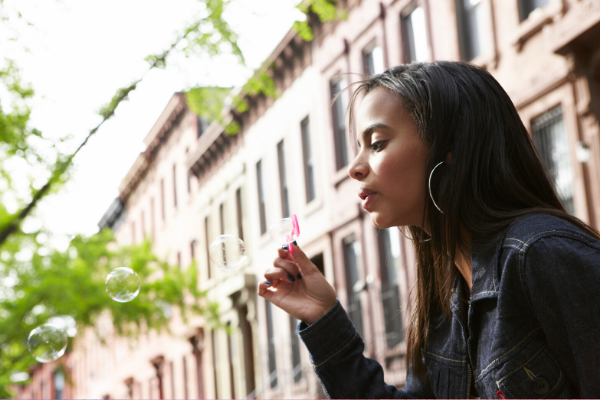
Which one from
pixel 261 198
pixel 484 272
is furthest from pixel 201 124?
pixel 484 272

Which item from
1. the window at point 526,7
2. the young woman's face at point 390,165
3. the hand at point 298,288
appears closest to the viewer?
the young woman's face at point 390,165

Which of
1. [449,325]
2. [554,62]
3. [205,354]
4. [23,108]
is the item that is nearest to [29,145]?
[23,108]

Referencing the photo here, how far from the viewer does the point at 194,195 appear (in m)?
33.2

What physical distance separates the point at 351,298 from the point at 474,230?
17.3 m

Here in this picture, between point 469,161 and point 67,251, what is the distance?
24295 mm

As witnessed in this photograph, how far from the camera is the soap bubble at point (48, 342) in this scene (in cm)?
713

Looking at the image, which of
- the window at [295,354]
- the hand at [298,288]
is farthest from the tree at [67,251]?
the hand at [298,288]

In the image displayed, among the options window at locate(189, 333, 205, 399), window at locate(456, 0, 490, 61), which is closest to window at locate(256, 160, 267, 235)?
window at locate(189, 333, 205, 399)

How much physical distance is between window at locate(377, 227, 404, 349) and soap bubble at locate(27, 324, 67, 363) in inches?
372

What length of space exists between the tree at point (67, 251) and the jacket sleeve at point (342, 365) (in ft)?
41.6

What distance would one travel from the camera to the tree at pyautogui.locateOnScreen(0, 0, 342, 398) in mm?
14945

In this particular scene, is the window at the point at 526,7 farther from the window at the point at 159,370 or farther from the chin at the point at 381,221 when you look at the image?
the window at the point at 159,370

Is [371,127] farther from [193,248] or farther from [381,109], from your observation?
[193,248]

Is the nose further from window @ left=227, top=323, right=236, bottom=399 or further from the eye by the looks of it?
window @ left=227, top=323, right=236, bottom=399
